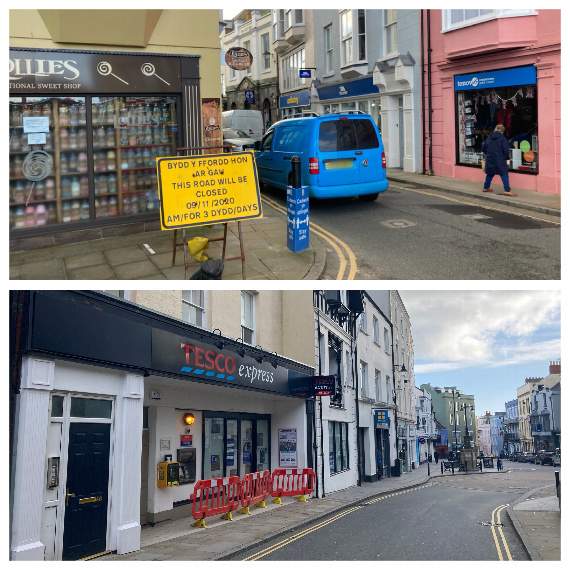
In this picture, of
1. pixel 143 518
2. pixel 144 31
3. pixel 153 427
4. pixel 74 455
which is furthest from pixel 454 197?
pixel 74 455

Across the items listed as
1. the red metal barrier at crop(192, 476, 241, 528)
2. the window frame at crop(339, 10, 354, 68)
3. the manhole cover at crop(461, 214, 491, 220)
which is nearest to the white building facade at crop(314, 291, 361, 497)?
the manhole cover at crop(461, 214, 491, 220)

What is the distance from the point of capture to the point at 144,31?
1299cm

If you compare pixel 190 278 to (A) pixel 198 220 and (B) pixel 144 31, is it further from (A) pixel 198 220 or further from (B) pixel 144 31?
(B) pixel 144 31

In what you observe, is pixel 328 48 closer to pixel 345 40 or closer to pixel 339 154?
pixel 345 40

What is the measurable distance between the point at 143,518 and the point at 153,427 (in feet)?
5.56

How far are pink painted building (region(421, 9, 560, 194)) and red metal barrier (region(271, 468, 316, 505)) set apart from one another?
1039 centimetres

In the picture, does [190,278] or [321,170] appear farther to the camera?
[321,170]

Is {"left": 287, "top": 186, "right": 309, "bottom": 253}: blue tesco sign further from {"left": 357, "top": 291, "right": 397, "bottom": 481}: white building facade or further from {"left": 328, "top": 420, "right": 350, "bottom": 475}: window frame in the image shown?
{"left": 357, "top": 291, "right": 397, "bottom": 481}: white building facade

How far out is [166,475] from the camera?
12.0 metres

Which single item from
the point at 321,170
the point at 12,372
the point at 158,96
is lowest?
the point at 12,372

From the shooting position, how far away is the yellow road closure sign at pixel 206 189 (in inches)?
415

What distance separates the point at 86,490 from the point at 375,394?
20.8 metres

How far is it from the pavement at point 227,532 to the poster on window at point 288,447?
148 centimetres

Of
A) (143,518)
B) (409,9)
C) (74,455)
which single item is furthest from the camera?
(409,9)
